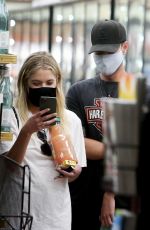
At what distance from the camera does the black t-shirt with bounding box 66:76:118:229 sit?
4031 millimetres

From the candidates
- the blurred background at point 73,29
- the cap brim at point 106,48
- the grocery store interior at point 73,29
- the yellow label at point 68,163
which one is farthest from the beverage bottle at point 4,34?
the blurred background at point 73,29

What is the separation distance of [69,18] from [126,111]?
35.8 feet

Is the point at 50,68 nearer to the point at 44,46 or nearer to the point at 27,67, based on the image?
the point at 27,67

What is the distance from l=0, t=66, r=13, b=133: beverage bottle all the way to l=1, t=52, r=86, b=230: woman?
75 millimetres

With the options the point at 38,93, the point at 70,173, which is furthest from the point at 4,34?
the point at 70,173

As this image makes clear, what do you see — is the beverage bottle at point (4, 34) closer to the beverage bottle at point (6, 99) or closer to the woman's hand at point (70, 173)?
the beverage bottle at point (6, 99)

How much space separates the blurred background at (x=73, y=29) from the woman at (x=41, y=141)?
19.3ft

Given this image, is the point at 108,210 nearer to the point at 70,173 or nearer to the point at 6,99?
the point at 70,173

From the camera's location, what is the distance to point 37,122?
3270 mm

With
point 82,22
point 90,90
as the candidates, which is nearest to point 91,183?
point 90,90

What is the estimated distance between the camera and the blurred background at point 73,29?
9.95m

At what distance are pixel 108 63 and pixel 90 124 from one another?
34cm

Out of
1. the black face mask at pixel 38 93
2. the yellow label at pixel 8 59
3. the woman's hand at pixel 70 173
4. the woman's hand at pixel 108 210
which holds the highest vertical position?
the yellow label at pixel 8 59

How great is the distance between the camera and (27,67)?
357cm
